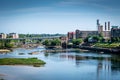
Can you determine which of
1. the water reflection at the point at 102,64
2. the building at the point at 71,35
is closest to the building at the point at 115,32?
the building at the point at 71,35

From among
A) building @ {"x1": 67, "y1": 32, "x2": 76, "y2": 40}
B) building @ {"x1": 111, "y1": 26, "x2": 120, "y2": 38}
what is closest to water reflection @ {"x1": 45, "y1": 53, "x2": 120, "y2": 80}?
building @ {"x1": 111, "y1": 26, "x2": 120, "y2": 38}

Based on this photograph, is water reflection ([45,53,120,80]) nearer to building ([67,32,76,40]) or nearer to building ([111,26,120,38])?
building ([111,26,120,38])

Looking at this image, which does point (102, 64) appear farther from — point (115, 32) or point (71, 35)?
point (71, 35)

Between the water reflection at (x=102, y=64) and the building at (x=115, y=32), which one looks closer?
the water reflection at (x=102, y=64)

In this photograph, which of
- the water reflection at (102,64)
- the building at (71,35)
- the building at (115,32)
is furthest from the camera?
the building at (71,35)

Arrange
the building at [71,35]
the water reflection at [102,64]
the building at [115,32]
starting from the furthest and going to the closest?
the building at [71,35], the building at [115,32], the water reflection at [102,64]

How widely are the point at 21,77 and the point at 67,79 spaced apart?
4421 millimetres

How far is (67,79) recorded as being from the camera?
27719 mm

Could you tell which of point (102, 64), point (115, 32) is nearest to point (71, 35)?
point (115, 32)

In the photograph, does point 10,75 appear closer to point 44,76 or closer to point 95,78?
point 44,76

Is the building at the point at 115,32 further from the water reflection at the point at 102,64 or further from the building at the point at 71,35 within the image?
the water reflection at the point at 102,64

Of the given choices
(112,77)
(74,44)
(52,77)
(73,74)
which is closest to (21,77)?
(52,77)

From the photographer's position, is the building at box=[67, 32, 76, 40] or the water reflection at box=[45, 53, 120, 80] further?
the building at box=[67, 32, 76, 40]

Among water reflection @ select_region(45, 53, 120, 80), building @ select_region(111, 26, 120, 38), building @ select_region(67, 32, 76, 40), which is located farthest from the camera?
building @ select_region(67, 32, 76, 40)
